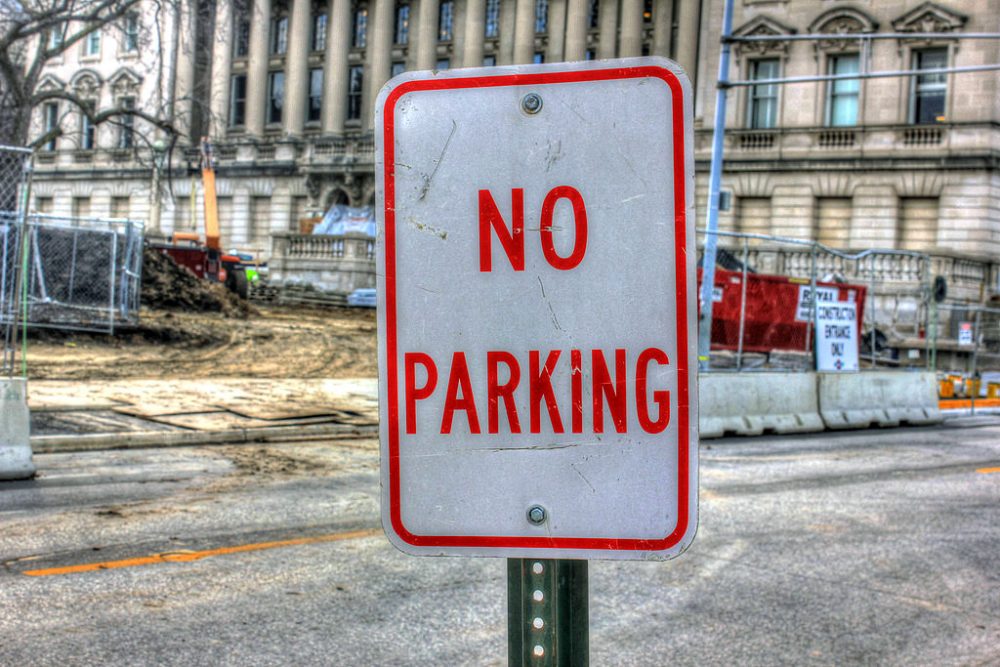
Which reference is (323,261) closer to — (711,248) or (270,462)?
(711,248)

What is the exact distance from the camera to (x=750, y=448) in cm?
1441

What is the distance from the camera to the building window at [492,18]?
58.0 meters

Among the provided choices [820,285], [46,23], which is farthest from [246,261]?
[820,285]

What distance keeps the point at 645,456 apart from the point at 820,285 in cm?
1637

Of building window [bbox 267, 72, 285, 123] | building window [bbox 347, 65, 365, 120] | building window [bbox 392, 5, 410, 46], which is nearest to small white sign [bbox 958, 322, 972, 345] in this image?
building window [bbox 392, 5, 410, 46]

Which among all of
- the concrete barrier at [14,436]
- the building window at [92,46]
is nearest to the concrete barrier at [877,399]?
the concrete barrier at [14,436]

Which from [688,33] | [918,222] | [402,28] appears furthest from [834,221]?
[402,28]

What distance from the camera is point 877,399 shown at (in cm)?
1809

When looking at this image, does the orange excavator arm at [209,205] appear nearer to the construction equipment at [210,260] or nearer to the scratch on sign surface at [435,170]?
the construction equipment at [210,260]

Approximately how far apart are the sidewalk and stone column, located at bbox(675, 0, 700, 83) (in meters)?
35.2

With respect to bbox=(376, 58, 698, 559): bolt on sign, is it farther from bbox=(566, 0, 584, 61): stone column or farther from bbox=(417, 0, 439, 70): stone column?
bbox=(417, 0, 439, 70): stone column

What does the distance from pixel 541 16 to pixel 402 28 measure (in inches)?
302

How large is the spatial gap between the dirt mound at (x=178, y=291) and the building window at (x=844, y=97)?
938 inches

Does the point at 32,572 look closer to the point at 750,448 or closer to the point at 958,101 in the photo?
the point at 750,448
